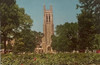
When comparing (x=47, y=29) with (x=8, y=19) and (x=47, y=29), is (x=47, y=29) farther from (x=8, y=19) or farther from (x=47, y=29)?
(x=8, y=19)

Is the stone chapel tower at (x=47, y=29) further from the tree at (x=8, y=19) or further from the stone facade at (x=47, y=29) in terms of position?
the tree at (x=8, y=19)

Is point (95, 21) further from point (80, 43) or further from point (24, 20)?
point (24, 20)

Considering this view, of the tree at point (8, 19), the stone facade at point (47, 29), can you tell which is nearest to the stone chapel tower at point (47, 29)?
the stone facade at point (47, 29)

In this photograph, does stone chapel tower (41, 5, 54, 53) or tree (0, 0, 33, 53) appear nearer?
tree (0, 0, 33, 53)

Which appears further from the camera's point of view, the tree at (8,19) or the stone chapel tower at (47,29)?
the stone chapel tower at (47,29)

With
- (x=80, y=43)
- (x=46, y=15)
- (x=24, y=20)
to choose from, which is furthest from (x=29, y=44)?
(x=46, y=15)

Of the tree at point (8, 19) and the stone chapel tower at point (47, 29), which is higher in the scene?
the stone chapel tower at point (47, 29)

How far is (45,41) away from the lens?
10525 centimetres

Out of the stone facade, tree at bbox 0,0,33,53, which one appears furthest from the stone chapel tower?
tree at bbox 0,0,33,53

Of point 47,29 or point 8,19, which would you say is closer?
point 8,19

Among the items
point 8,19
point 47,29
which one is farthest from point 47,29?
point 8,19

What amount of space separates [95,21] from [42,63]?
13.6 meters

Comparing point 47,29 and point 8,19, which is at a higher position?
point 47,29

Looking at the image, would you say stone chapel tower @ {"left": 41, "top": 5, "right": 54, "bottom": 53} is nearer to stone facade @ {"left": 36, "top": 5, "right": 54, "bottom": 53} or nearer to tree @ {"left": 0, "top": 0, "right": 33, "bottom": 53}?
stone facade @ {"left": 36, "top": 5, "right": 54, "bottom": 53}
